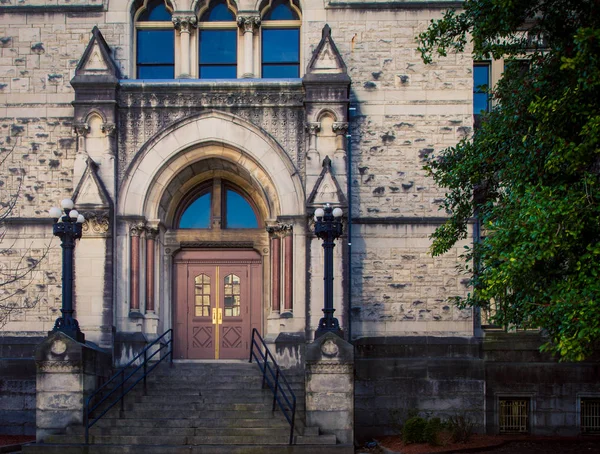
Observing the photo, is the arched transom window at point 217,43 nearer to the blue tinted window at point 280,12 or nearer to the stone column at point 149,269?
the blue tinted window at point 280,12

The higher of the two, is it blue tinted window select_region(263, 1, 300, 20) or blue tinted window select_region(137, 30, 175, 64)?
blue tinted window select_region(263, 1, 300, 20)

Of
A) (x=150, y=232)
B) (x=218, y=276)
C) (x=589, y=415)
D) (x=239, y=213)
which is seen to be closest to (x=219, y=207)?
(x=239, y=213)

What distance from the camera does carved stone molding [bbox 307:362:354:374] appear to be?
15.1m

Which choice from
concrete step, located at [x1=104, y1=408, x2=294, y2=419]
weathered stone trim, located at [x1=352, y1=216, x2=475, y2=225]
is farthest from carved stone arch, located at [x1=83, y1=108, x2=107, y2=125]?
concrete step, located at [x1=104, y1=408, x2=294, y2=419]

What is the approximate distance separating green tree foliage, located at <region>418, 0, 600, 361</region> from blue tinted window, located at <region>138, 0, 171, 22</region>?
811cm

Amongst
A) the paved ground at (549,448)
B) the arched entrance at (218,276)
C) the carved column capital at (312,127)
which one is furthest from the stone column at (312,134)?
the paved ground at (549,448)

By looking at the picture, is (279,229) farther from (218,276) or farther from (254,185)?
(218,276)

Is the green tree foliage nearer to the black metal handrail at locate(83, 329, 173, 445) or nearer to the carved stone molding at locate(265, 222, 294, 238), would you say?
the carved stone molding at locate(265, 222, 294, 238)

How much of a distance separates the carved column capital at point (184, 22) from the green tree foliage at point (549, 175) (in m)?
7.17

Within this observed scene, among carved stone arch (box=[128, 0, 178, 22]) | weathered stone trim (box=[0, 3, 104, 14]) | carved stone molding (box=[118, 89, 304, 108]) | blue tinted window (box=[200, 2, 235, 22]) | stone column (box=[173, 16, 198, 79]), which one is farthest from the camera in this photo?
blue tinted window (box=[200, 2, 235, 22])

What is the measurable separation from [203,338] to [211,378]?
2.16 metres

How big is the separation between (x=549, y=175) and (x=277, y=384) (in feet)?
21.6

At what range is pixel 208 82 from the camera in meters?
17.6

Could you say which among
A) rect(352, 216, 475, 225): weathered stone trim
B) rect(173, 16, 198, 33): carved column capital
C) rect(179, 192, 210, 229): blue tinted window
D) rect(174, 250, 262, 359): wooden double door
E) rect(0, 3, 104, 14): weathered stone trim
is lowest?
rect(174, 250, 262, 359): wooden double door
